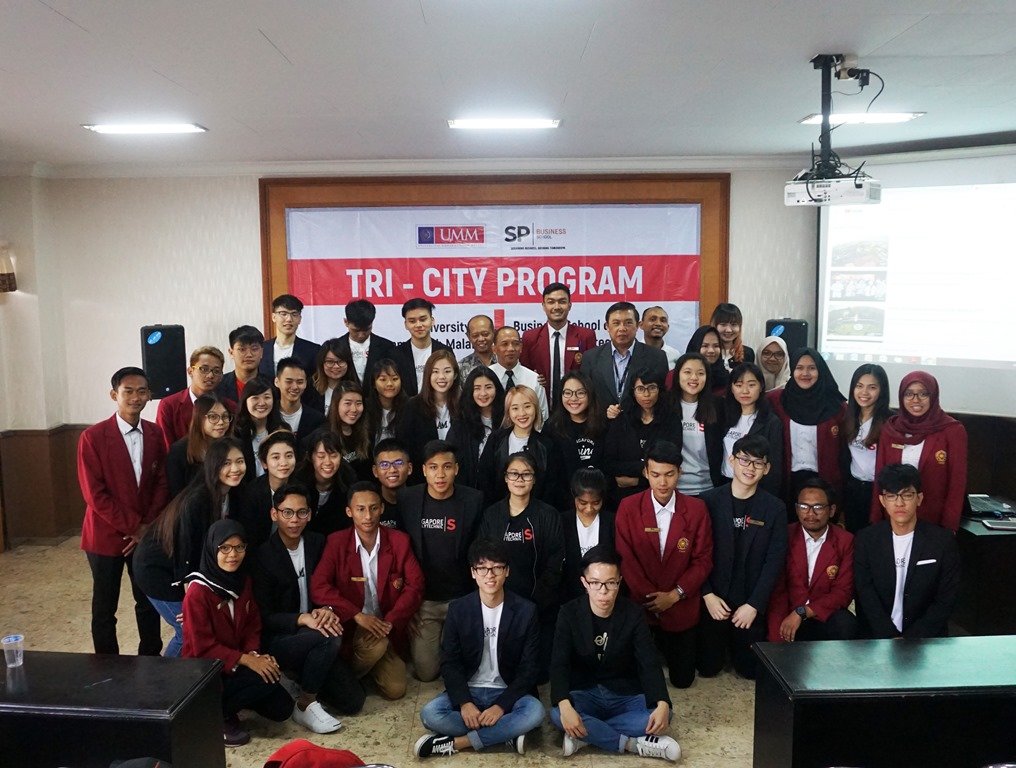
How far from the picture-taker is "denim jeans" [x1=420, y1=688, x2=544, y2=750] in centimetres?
327

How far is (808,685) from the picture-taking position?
101 inches

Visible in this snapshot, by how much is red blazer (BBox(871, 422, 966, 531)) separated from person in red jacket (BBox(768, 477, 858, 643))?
349 millimetres

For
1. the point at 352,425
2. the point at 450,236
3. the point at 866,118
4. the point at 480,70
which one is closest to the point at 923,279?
the point at 866,118

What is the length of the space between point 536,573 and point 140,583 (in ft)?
6.00

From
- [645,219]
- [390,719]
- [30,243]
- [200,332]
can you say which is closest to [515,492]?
[390,719]

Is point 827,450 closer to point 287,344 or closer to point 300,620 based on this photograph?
point 300,620

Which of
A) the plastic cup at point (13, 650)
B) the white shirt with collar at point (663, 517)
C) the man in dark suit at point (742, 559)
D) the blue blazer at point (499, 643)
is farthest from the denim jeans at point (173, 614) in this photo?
the man in dark suit at point (742, 559)

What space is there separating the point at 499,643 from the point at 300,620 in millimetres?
927

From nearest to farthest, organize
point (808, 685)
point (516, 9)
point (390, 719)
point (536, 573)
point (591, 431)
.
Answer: point (808, 685), point (516, 9), point (390, 719), point (536, 573), point (591, 431)

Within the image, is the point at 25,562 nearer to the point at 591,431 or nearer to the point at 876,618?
the point at 591,431

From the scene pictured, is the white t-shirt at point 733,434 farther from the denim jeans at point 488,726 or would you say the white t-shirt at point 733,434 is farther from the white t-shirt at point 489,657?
the denim jeans at point 488,726

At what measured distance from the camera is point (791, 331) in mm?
6176

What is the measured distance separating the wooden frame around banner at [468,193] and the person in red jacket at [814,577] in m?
3.13

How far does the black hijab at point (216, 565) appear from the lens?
3338 millimetres
